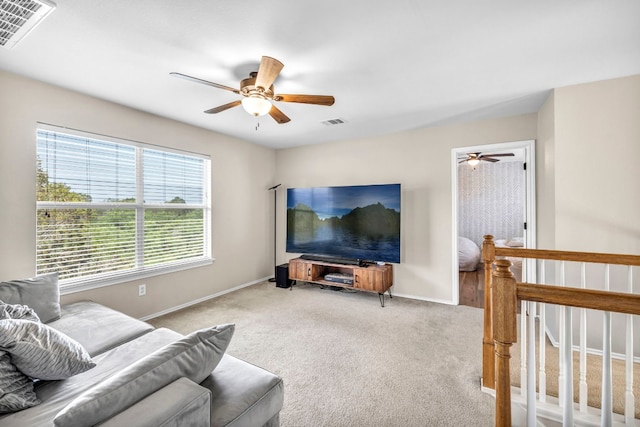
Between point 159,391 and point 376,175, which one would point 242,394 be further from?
point 376,175

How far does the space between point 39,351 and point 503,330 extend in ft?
6.67

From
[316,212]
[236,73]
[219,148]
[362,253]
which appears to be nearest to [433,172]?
[362,253]

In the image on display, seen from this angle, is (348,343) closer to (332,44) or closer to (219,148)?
(332,44)

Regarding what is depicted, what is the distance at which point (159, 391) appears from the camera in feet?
3.48

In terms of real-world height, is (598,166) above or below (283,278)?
above

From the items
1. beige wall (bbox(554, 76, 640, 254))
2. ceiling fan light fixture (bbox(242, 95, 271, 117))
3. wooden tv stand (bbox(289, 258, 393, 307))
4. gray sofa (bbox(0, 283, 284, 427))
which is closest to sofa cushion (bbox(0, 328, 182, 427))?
gray sofa (bbox(0, 283, 284, 427))

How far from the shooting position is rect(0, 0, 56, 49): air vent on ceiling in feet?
5.23

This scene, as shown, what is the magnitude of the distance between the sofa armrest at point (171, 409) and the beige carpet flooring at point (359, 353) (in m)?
0.91

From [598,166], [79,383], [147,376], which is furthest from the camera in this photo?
[598,166]

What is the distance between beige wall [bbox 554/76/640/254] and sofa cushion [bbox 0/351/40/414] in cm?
384

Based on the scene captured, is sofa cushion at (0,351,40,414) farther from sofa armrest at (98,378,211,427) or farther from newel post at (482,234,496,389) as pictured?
newel post at (482,234,496,389)

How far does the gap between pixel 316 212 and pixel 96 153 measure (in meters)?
2.79

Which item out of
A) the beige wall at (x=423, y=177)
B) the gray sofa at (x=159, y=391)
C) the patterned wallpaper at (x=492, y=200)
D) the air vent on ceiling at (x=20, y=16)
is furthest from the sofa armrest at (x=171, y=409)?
the patterned wallpaper at (x=492, y=200)

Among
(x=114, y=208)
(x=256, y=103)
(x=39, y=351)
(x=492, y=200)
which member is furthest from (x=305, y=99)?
(x=492, y=200)
